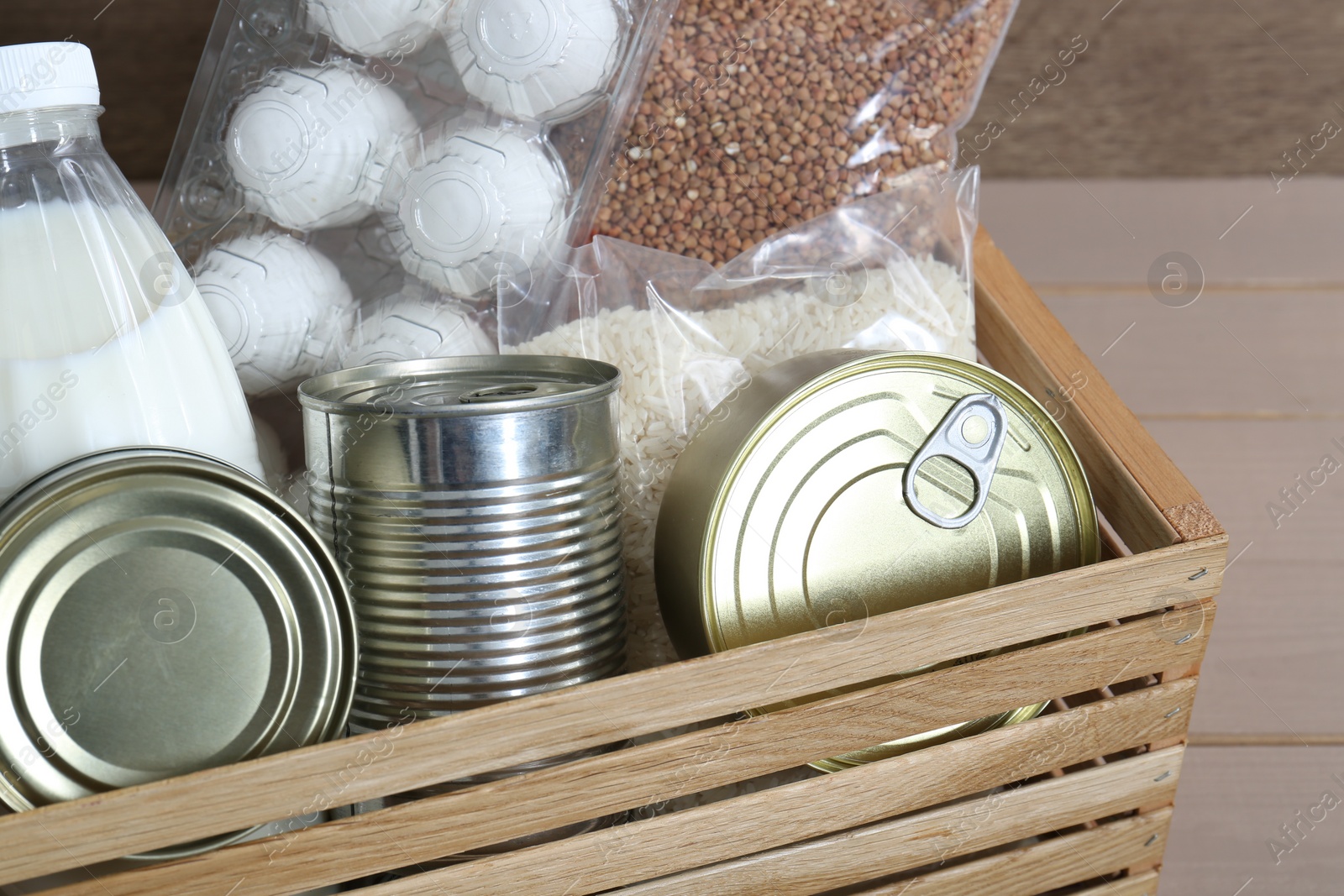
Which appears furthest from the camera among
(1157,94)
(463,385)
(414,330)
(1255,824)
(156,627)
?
(1157,94)

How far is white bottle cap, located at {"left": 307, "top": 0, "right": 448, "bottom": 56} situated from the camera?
75cm

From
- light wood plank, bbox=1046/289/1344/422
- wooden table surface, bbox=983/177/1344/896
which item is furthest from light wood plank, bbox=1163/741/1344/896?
light wood plank, bbox=1046/289/1344/422

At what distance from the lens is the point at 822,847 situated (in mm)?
624

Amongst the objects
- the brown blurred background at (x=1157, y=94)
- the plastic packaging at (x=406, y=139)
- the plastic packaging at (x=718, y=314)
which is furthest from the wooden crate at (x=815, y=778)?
the brown blurred background at (x=1157, y=94)

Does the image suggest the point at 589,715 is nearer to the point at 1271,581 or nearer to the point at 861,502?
the point at 861,502

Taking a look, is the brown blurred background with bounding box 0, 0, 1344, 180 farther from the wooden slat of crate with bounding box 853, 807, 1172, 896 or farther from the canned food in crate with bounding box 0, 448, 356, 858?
the wooden slat of crate with bounding box 853, 807, 1172, 896

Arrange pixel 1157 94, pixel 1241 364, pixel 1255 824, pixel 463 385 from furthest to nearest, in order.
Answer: pixel 1241 364 → pixel 1157 94 → pixel 1255 824 → pixel 463 385

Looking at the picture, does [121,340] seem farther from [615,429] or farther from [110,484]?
[615,429]

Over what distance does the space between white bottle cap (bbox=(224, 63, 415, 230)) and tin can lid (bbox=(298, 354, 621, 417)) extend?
7.1 inches

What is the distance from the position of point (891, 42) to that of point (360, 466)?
504 mm

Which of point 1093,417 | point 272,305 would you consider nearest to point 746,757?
point 1093,417

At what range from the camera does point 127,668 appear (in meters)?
0.54

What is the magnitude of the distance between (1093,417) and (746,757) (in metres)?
0.35

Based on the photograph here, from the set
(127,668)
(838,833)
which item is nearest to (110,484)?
(127,668)
